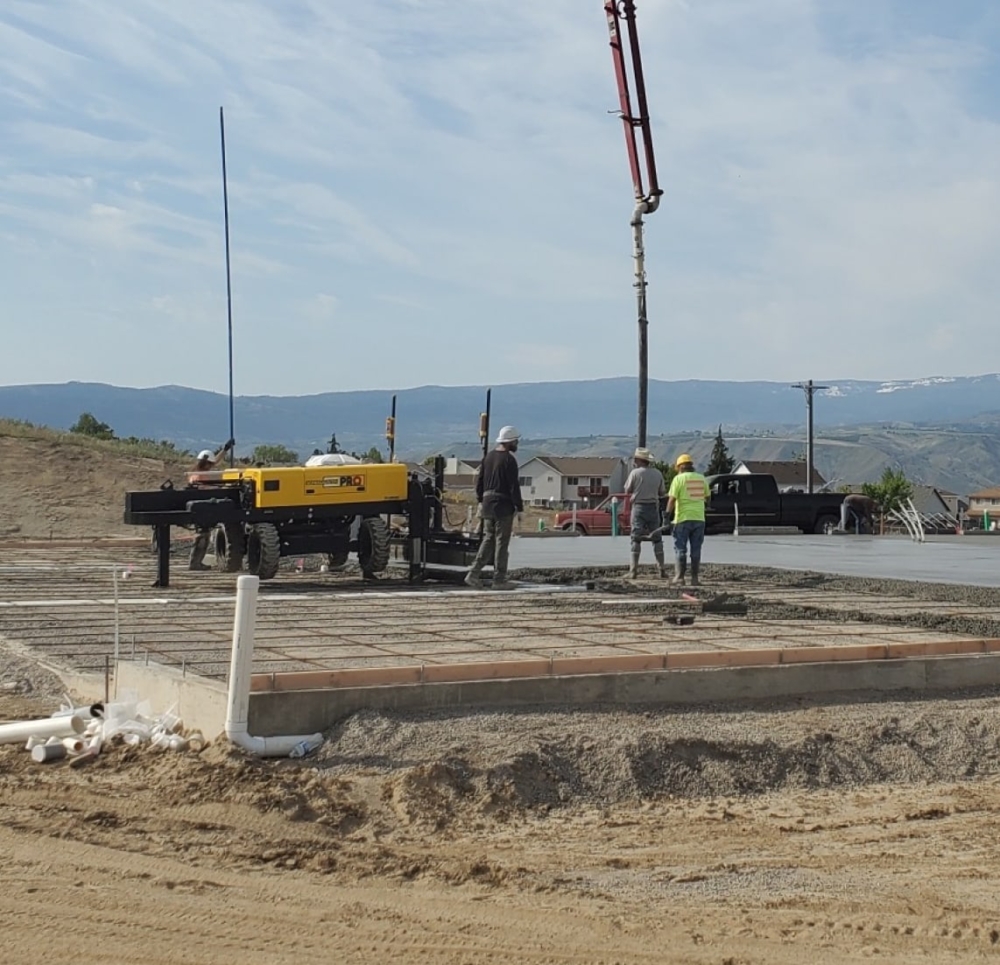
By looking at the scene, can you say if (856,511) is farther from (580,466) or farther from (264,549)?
(580,466)

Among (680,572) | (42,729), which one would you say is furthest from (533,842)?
(680,572)

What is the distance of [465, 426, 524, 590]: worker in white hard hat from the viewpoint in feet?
44.6

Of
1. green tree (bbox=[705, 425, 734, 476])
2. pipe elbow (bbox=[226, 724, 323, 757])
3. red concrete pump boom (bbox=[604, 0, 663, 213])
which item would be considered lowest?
pipe elbow (bbox=[226, 724, 323, 757])

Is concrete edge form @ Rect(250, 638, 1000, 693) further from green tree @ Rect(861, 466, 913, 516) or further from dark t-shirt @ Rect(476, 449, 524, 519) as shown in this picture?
green tree @ Rect(861, 466, 913, 516)

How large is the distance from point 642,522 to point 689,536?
2.75 ft

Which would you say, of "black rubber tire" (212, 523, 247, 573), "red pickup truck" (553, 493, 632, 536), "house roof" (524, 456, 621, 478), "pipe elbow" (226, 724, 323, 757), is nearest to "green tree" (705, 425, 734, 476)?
"house roof" (524, 456, 621, 478)

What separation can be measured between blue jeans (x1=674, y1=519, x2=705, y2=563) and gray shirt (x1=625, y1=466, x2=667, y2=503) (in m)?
0.98

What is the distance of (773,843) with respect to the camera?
5.80m

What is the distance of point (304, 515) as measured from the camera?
13.9 m

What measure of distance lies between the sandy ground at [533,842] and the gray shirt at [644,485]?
7.26m

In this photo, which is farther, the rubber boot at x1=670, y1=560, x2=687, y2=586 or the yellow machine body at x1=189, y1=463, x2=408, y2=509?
the rubber boot at x1=670, y1=560, x2=687, y2=586

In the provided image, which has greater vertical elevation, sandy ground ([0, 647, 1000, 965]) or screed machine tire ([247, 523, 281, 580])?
screed machine tire ([247, 523, 281, 580])

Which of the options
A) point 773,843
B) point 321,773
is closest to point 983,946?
point 773,843

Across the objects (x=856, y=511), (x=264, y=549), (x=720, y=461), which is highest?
(x=720, y=461)
